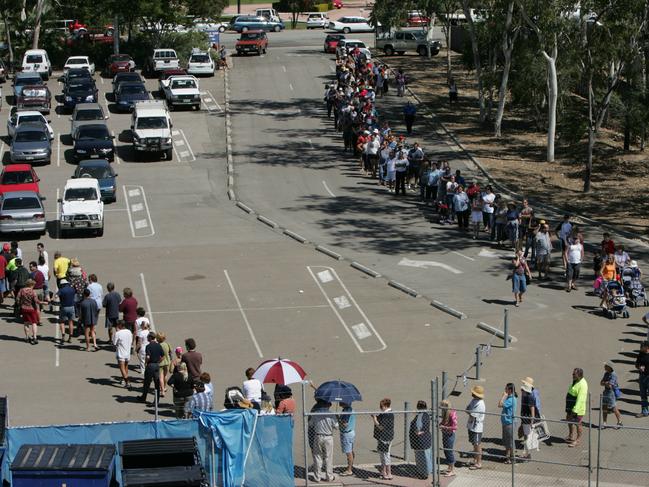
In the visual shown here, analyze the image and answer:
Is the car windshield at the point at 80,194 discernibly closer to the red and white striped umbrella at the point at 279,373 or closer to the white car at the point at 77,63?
the red and white striped umbrella at the point at 279,373

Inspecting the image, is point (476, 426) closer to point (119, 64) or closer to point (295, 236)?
point (295, 236)

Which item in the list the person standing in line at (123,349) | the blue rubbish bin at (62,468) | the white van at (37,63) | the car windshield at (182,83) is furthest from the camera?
the white van at (37,63)

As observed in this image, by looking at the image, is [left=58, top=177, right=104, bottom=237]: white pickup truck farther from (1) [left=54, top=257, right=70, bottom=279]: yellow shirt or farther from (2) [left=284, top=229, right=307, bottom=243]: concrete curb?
(1) [left=54, top=257, right=70, bottom=279]: yellow shirt

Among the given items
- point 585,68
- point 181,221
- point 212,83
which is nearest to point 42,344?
point 181,221

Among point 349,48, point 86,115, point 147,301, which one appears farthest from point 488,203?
point 349,48

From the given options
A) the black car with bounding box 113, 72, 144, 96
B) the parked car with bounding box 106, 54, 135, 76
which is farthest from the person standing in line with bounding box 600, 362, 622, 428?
the parked car with bounding box 106, 54, 135, 76

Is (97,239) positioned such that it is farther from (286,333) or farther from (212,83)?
(212,83)

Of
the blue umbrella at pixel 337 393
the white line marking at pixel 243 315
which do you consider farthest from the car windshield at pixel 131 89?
the blue umbrella at pixel 337 393

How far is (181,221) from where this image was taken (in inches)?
1563

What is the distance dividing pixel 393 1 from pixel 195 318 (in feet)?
149

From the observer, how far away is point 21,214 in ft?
121

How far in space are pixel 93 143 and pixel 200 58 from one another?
2059 centimetres

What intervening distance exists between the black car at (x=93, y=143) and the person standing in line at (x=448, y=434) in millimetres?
29075

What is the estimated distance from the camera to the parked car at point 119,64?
65.7 m
